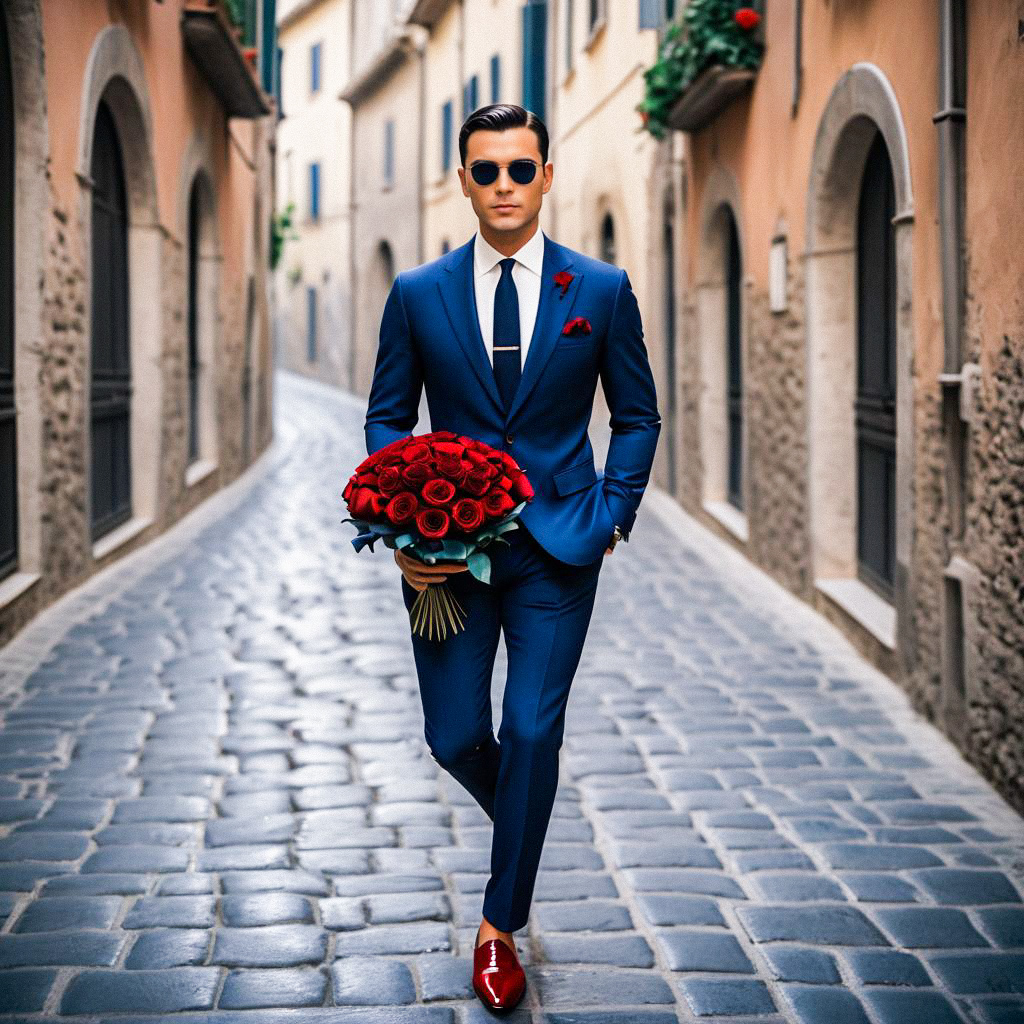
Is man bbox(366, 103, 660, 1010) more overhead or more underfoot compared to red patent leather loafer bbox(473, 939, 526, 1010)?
more overhead

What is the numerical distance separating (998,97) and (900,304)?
1.54m

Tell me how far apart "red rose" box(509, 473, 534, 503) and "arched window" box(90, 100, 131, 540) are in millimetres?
7193

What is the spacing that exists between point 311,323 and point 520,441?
109ft

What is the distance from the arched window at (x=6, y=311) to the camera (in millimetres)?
7430

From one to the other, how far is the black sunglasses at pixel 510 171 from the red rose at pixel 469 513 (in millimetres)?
713

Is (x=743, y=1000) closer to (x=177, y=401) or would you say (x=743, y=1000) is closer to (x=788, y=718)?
(x=788, y=718)

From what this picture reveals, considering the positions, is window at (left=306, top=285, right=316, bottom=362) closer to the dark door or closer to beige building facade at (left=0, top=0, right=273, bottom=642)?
beige building facade at (left=0, top=0, right=273, bottom=642)

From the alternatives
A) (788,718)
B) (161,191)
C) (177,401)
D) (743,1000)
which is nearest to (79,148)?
(161,191)

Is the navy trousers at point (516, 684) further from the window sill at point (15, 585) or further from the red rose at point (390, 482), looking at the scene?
the window sill at point (15, 585)

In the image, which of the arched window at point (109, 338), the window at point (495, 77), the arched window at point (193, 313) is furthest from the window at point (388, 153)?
the arched window at point (109, 338)

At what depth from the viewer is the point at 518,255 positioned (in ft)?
10.9

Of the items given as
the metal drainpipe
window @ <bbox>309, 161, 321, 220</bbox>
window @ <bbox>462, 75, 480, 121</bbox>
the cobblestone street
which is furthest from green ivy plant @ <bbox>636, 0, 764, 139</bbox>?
window @ <bbox>309, 161, 321, 220</bbox>

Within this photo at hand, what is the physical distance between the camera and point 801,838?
14.7 ft

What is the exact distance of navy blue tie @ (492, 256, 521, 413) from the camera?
329 centimetres
